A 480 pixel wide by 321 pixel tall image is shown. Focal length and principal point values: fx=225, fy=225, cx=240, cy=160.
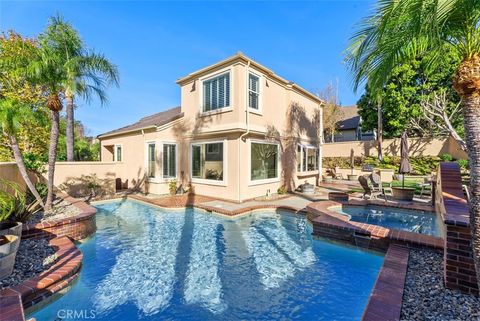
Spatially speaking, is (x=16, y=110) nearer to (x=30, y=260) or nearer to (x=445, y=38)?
(x=30, y=260)

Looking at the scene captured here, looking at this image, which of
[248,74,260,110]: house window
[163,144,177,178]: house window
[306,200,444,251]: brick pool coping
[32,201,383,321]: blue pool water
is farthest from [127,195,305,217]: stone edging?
[248,74,260,110]: house window

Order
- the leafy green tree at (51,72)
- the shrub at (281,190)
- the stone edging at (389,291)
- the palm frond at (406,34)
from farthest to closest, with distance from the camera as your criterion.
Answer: the shrub at (281,190), the leafy green tree at (51,72), the stone edging at (389,291), the palm frond at (406,34)

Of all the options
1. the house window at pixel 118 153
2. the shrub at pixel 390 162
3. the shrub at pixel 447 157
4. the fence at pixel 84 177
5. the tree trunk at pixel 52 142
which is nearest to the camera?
the tree trunk at pixel 52 142

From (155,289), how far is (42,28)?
10.4 metres

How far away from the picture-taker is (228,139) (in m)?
12.8

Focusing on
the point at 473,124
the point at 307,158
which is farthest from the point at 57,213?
the point at 307,158

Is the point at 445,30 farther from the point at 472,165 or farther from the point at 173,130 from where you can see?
the point at 173,130

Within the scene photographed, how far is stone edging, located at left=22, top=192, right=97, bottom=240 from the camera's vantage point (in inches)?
259

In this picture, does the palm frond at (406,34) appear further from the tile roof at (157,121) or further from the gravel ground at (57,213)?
the tile roof at (157,121)

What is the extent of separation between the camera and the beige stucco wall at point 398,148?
23094 mm

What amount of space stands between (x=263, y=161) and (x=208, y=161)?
3427 mm

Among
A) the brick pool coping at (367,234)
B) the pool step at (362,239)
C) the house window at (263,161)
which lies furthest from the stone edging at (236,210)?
the pool step at (362,239)

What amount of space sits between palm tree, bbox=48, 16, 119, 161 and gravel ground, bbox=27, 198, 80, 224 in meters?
4.38

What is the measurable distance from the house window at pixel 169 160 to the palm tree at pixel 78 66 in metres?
5.61
